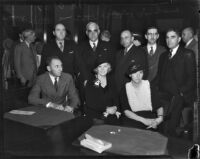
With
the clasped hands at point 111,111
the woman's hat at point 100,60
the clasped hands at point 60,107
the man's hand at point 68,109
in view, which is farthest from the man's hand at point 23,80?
the clasped hands at point 111,111

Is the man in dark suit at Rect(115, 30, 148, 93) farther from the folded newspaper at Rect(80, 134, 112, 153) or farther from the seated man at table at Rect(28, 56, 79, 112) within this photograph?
the folded newspaper at Rect(80, 134, 112, 153)

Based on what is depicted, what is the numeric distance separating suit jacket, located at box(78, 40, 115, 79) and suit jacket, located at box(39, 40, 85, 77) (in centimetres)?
6

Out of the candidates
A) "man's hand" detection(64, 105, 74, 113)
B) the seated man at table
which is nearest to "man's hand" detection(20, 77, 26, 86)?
the seated man at table

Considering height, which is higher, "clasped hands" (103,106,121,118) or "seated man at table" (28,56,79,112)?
"seated man at table" (28,56,79,112)

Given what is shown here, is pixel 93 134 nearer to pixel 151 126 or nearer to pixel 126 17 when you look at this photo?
→ pixel 151 126

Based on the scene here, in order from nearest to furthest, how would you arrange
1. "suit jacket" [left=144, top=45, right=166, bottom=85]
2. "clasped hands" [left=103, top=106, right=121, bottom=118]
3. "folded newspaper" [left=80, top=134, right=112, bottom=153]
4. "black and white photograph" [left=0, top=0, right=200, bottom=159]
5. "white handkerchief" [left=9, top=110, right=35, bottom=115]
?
"folded newspaper" [left=80, top=134, right=112, bottom=153] < "white handkerchief" [left=9, top=110, right=35, bottom=115] < "clasped hands" [left=103, top=106, right=121, bottom=118] < "black and white photograph" [left=0, top=0, right=200, bottom=159] < "suit jacket" [left=144, top=45, right=166, bottom=85]

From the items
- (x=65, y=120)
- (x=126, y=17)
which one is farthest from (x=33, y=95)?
(x=126, y=17)

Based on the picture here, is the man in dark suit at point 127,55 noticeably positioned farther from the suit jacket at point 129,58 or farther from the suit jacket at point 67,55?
the suit jacket at point 67,55

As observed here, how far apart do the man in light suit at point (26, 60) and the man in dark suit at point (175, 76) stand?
1.17 meters

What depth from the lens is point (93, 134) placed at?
57.4 inches

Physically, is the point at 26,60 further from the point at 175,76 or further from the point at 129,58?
the point at 175,76

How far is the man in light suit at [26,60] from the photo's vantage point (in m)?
2.28

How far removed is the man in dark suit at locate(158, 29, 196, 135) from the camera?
220 centimetres

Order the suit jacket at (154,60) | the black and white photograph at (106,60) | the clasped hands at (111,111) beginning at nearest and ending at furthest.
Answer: the clasped hands at (111,111) < the black and white photograph at (106,60) < the suit jacket at (154,60)
